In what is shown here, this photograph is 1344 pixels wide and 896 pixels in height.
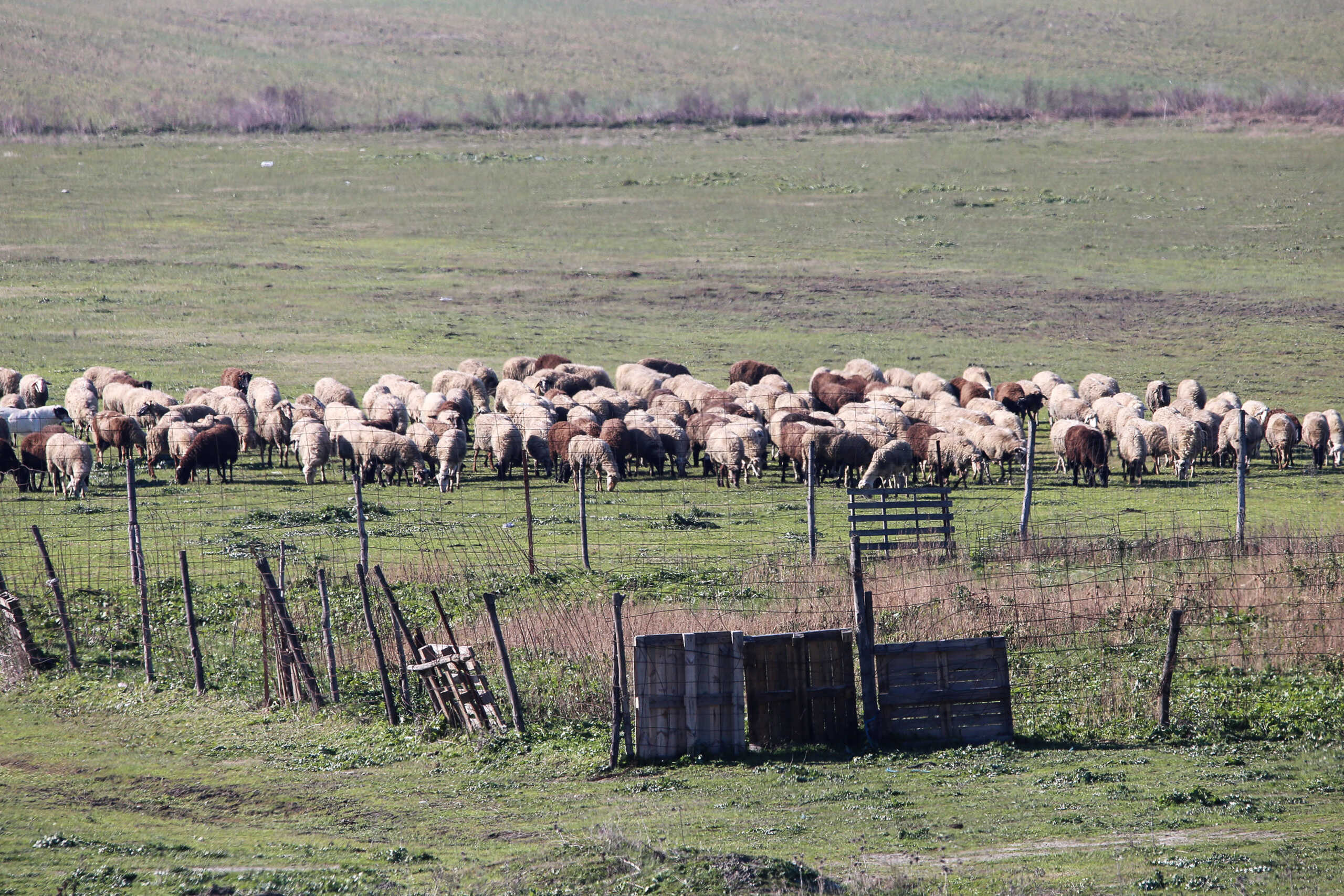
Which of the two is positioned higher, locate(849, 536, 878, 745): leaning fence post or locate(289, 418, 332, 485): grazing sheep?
locate(289, 418, 332, 485): grazing sheep

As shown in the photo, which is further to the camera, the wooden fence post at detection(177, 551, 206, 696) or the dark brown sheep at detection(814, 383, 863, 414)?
the dark brown sheep at detection(814, 383, 863, 414)

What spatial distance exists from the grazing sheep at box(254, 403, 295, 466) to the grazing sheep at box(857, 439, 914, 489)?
475 inches

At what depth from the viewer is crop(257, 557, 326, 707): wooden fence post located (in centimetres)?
1437

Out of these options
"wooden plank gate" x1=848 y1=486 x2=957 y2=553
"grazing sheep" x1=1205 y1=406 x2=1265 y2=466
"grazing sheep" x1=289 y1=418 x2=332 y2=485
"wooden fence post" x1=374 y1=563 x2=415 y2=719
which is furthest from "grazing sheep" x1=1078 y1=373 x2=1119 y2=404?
"wooden fence post" x1=374 y1=563 x2=415 y2=719

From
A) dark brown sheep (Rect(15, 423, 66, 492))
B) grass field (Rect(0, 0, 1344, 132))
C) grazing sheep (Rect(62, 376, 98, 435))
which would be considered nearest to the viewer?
dark brown sheep (Rect(15, 423, 66, 492))

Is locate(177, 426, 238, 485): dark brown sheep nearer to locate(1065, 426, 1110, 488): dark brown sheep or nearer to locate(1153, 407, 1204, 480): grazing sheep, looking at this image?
locate(1065, 426, 1110, 488): dark brown sheep

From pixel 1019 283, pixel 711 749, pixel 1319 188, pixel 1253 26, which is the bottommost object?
pixel 711 749

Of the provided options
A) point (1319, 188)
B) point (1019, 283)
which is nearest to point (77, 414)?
point (1019, 283)

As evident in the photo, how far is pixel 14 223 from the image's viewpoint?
68.3m

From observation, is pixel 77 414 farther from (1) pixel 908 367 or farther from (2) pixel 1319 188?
(2) pixel 1319 188

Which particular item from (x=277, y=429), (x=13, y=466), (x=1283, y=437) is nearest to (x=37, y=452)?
(x=13, y=466)

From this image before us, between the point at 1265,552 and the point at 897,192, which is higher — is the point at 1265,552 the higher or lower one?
the lower one

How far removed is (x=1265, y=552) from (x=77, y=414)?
25706mm

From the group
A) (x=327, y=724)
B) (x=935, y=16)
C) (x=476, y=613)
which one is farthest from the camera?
(x=935, y=16)
